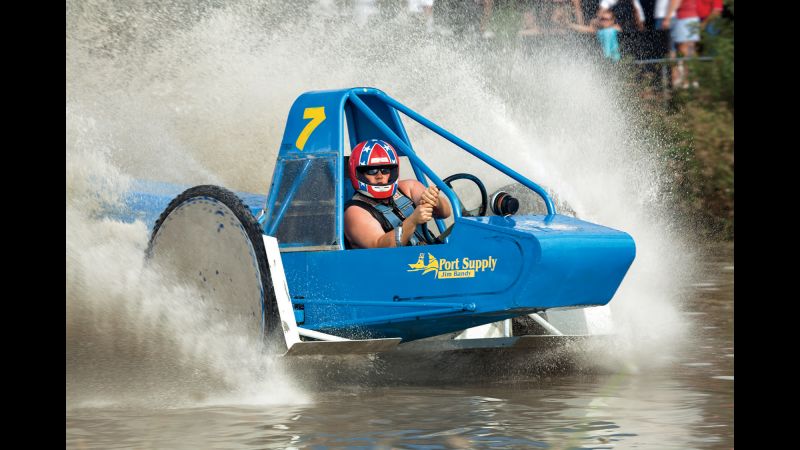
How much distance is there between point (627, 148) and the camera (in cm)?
1684

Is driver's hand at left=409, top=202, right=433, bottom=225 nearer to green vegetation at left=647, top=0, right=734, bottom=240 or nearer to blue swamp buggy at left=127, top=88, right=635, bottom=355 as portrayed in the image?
blue swamp buggy at left=127, top=88, right=635, bottom=355

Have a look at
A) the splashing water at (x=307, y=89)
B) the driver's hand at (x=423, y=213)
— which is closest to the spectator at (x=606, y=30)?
the splashing water at (x=307, y=89)

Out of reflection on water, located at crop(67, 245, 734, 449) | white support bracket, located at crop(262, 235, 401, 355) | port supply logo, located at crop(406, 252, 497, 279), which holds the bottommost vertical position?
reflection on water, located at crop(67, 245, 734, 449)

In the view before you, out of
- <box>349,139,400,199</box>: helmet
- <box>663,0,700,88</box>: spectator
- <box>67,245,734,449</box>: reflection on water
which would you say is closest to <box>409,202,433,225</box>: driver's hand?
<box>349,139,400,199</box>: helmet

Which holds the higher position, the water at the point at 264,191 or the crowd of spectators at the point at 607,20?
the crowd of spectators at the point at 607,20

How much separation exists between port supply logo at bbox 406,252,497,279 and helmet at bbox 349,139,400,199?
889 millimetres

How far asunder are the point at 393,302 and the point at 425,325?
0.26 meters

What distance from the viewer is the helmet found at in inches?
412

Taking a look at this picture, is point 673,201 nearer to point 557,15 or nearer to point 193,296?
point 557,15

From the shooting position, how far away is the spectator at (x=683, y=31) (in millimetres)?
20219

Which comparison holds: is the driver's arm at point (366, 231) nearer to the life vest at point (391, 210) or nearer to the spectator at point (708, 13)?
the life vest at point (391, 210)

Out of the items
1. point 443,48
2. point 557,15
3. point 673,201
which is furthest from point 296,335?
point 673,201

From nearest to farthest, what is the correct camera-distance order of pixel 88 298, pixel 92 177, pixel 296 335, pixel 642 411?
pixel 642 411 → pixel 296 335 → pixel 88 298 → pixel 92 177

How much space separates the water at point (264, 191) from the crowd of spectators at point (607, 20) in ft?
1.73
